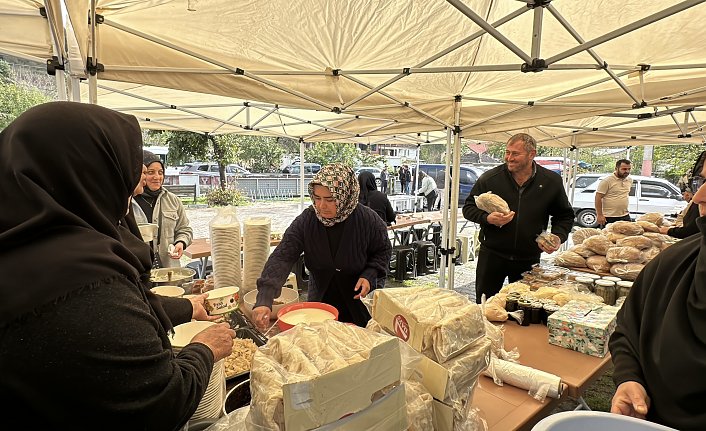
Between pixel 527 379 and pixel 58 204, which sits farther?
pixel 527 379

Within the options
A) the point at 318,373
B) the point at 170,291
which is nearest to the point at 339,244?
the point at 170,291

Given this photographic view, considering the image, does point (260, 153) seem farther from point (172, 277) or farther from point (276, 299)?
point (276, 299)

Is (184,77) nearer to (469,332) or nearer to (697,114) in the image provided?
(469,332)

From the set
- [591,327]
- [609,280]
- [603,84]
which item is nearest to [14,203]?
[591,327]

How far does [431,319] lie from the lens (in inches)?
38.0

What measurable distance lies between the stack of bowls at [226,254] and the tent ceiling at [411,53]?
1058mm

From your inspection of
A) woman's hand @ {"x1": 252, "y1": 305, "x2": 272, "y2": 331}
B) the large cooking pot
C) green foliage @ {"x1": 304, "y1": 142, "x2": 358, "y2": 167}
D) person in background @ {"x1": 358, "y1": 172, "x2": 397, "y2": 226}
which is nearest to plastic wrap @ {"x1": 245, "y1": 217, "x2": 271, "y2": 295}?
the large cooking pot

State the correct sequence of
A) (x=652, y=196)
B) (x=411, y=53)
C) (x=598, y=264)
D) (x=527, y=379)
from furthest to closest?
(x=652, y=196), (x=598, y=264), (x=411, y=53), (x=527, y=379)

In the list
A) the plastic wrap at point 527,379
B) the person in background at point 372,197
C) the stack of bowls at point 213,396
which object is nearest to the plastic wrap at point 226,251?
the stack of bowls at point 213,396

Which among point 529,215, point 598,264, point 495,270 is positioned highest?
point 529,215

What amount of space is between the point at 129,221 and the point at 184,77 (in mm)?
1564

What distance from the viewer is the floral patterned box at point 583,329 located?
166cm

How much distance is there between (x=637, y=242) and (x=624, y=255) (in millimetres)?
277

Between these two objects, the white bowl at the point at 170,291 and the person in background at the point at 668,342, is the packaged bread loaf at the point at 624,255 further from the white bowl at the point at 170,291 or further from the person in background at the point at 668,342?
the white bowl at the point at 170,291
